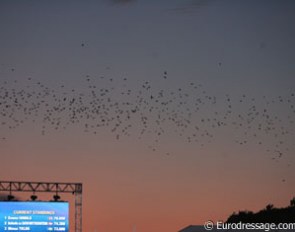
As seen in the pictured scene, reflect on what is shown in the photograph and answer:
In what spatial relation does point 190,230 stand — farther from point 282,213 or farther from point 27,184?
point 282,213

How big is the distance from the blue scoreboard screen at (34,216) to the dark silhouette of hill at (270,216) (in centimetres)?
2497

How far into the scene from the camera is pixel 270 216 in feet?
234

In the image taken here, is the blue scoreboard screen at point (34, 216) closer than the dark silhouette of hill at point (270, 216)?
Yes

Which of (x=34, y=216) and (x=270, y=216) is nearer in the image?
(x=34, y=216)

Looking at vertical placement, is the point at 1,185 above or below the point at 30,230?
above

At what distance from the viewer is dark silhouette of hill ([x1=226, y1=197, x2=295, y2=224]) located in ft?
222

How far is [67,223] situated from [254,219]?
100ft

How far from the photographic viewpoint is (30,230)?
47219mm

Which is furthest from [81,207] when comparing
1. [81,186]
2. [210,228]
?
[210,228]

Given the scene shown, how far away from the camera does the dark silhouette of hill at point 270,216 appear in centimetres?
6781

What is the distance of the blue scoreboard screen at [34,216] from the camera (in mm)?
46938

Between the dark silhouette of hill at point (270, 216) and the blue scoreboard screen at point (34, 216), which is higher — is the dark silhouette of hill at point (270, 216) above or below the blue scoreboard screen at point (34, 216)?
above

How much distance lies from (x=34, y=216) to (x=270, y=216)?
30.1 meters

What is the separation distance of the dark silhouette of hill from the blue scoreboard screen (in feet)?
81.9
